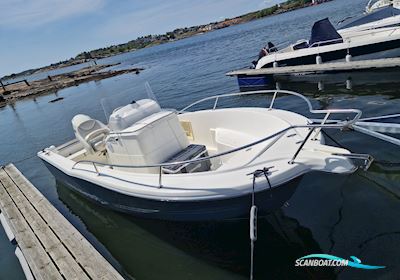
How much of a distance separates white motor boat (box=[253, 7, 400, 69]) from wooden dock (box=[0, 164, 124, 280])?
12.1m

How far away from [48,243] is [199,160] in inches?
141

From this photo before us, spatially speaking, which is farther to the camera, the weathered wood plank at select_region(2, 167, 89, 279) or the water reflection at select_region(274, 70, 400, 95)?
the water reflection at select_region(274, 70, 400, 95)

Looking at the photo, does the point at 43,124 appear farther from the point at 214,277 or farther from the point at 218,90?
the point at 214,277

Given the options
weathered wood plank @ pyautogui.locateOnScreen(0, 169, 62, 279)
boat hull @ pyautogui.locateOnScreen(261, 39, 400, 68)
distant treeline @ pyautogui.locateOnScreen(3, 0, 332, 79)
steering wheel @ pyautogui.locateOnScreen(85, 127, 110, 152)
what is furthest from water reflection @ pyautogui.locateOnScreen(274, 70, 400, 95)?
distant treeline @ pyautogui.locateOnScreen(3, 0, 332, 79)

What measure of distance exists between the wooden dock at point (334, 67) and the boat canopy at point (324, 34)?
138 cm

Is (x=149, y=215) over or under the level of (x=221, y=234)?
over

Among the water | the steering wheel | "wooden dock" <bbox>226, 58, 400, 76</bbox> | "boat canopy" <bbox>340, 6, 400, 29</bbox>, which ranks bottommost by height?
the water

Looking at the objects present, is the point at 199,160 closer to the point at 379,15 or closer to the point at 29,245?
the point at 29,245

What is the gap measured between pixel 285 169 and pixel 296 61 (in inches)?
474

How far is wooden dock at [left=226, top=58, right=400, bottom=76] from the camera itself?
36.7 ft

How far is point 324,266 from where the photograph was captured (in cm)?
437

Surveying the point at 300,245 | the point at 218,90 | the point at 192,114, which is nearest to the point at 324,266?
the point at 300,245

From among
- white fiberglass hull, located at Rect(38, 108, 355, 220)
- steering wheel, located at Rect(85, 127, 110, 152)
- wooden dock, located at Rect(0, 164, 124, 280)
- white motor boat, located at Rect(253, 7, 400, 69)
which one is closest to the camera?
white fiberglass hull, located at Rect(38, 108, 355, 220)

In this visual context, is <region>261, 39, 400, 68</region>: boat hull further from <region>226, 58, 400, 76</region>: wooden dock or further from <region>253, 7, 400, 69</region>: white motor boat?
<region>226, 58, 400, 76</region>: wooden dock
